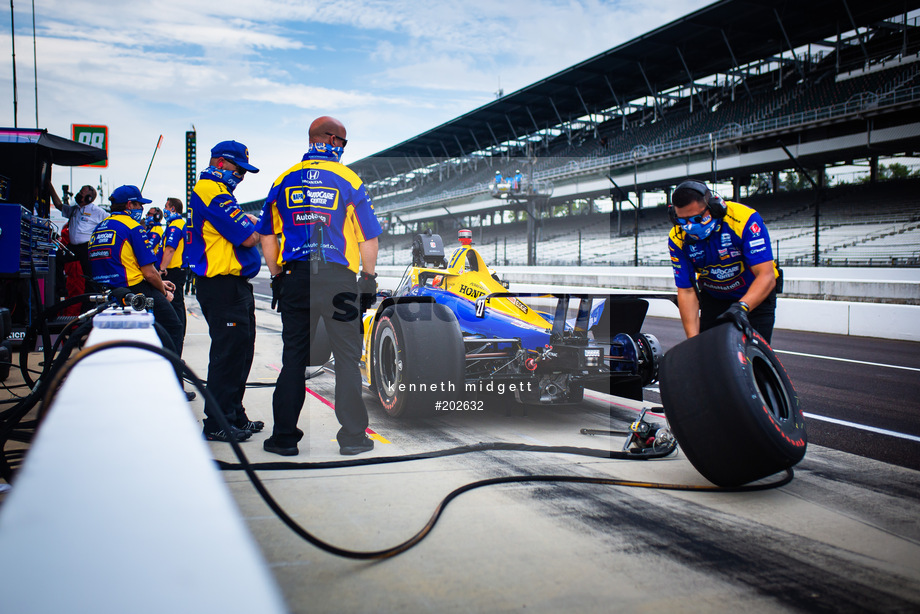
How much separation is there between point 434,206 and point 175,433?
5644 cm

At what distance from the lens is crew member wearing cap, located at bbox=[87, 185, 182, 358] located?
511cm

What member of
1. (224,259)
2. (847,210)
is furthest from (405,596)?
(847,210)

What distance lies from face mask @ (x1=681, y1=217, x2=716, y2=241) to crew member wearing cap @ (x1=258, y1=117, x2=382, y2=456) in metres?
1.99

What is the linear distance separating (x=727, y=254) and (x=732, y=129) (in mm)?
31014

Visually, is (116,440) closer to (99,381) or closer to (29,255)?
(99,381)

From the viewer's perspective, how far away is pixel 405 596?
6.75 feet

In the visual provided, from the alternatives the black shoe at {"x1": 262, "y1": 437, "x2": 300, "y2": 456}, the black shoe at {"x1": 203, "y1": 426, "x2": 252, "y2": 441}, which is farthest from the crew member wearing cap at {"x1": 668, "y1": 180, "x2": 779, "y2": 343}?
the black shoe at {"x1": 203, "y1": 426, "x2": 252, "y2": 441}

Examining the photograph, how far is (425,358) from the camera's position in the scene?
415 cm

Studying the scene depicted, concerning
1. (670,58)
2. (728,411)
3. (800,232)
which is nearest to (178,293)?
(728,411)

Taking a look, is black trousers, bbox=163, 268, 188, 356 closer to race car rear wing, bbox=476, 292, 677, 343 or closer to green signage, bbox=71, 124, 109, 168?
race car rear wing, bbox=476, 292, 677, 343

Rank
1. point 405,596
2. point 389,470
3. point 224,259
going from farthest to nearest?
point 224,259 < point 389,470 < point 405,596

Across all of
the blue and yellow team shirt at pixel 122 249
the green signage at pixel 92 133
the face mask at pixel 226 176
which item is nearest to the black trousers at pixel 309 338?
the face mask at pixel 226 176

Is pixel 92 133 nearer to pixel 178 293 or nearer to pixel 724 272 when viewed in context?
pixel 178 293

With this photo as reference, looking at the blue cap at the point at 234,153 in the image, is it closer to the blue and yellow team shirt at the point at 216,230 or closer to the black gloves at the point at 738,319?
the blue and yellow team shirt at the point at 216,230
